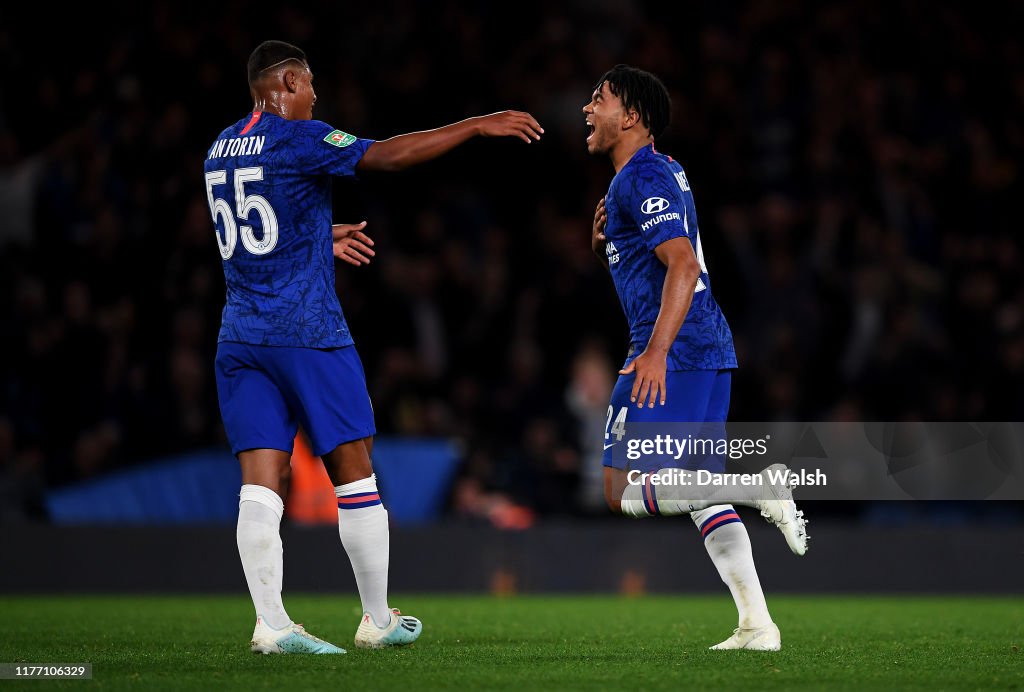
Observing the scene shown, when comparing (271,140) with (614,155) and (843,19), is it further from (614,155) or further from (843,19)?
(843,19)

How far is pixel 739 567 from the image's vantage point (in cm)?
530

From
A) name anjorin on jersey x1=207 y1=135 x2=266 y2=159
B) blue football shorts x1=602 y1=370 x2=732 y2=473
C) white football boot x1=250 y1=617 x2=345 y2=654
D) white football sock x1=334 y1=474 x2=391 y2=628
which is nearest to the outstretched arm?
name anjorin on jersey x1=207 y1=135 x2=266 y2=159

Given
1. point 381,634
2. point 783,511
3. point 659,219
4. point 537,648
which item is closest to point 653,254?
point 659,219

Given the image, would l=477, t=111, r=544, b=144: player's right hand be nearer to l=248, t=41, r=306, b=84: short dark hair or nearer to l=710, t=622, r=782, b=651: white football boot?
l=248, t=41, r=306, b=84: short dark hair

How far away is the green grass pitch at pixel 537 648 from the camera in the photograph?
4430mm

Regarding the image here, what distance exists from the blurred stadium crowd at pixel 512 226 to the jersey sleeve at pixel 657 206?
5.44 metres

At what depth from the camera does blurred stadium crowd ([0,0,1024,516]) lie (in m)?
10.6

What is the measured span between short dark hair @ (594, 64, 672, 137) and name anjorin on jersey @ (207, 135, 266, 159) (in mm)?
1378

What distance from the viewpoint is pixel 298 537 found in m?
9.94

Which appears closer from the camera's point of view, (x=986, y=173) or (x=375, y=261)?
(x=375, y=261)

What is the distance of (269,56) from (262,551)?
187cm

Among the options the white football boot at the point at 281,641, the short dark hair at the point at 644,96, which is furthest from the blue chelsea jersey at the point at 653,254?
the white football boot at the point at 281,641

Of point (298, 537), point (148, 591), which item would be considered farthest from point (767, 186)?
point (148, 591)

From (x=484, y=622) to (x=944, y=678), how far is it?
115 inches
